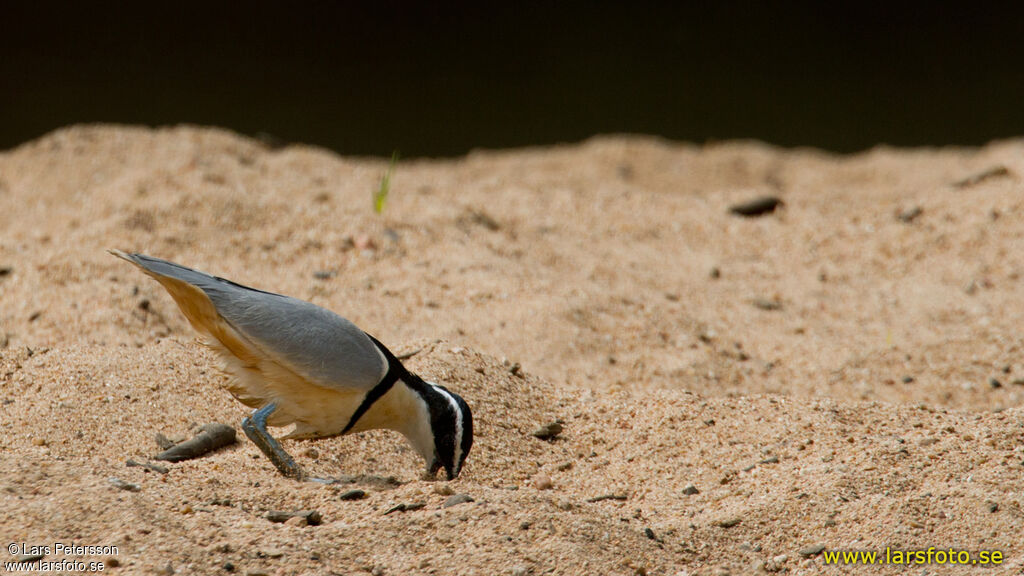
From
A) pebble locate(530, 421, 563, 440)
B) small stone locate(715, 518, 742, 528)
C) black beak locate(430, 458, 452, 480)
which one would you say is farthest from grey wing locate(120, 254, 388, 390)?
small stone locate(715, 518, 742, 528)

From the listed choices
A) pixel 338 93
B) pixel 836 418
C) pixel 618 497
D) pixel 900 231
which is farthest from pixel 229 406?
pixel 338 93

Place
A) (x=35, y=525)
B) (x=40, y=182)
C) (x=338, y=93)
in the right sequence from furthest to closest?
(x=338, y=93)
(x=40, y=182)
(x=35, y=525)

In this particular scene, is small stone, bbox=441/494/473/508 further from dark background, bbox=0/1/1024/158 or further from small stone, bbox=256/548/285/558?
dark background, bbox=0/1/1024/158

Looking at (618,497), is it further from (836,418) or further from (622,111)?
(622,111)

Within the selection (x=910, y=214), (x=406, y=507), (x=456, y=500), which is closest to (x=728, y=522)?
(x=456, y=500)

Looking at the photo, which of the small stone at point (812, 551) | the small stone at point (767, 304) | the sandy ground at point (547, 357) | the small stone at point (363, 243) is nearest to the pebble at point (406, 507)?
the sandy ground at point (547, 357)

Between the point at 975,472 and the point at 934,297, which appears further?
the point at 934,297
